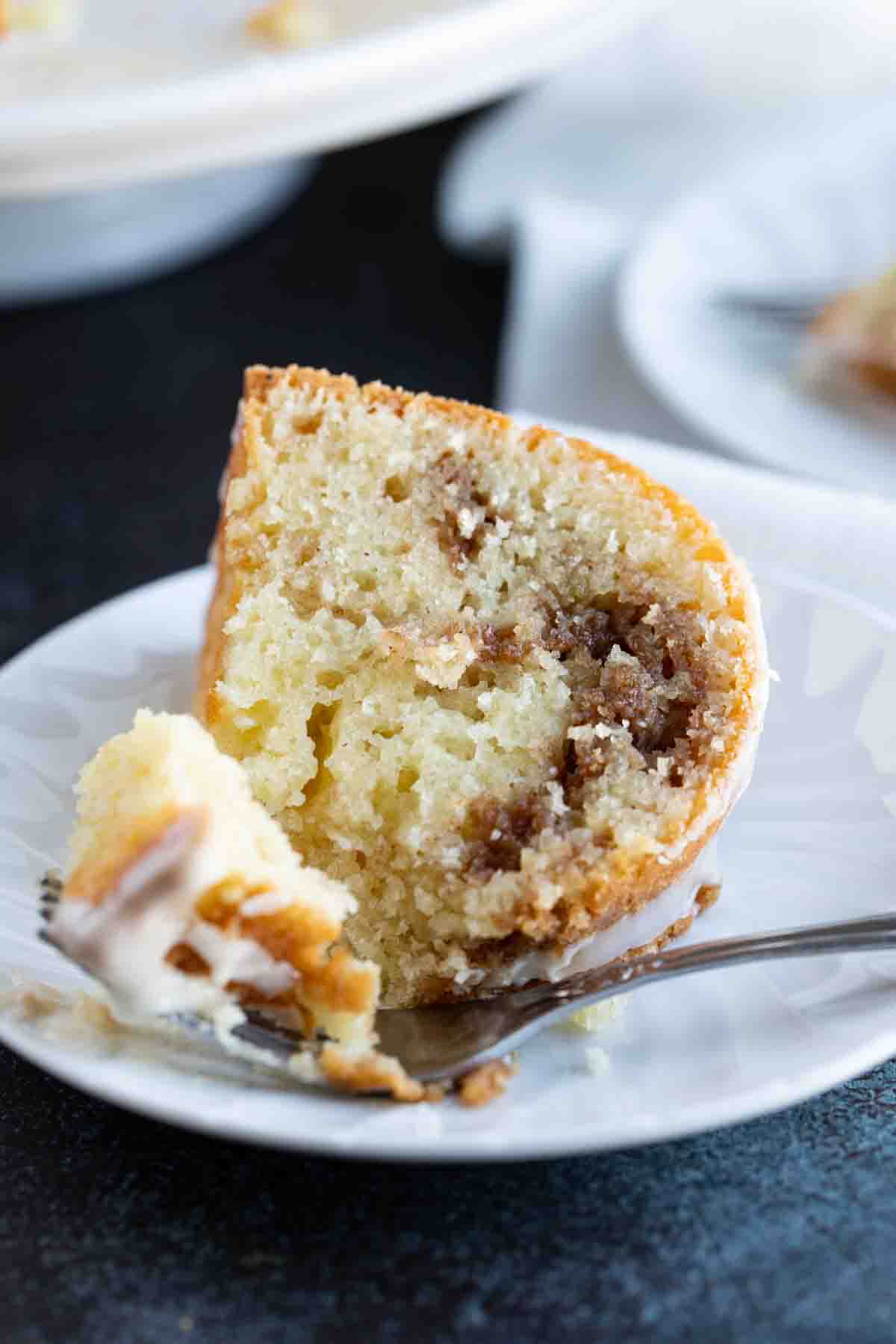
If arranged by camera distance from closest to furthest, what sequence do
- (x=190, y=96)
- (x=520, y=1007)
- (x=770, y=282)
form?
(x=520, y=1007) → (x=190, y=96) → (x=770, y=282)

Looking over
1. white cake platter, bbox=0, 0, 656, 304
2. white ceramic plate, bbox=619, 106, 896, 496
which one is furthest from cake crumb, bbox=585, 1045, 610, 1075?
white cake platter, bbox=0, 0, 656, 304

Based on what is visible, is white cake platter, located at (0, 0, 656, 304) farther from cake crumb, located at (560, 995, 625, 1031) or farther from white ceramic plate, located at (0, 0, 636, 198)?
cake crumb, located at (560, 995, 625, 1031)

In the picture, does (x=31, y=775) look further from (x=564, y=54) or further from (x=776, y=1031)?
(x=564, y=54)

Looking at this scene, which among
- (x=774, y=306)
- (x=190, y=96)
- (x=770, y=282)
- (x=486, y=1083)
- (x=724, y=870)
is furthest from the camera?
(x=770, y=282)

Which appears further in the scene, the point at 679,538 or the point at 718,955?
the point at 679,538

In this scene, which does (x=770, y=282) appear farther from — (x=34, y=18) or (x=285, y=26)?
(x=34, y=18)

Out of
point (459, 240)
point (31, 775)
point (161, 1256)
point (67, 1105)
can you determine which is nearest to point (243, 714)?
point (31, 775)

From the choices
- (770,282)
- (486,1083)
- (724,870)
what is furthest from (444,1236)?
(770,282)

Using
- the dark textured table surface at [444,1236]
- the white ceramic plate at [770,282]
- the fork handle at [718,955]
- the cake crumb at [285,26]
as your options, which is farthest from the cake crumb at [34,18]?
the fork handle at [718,955]
